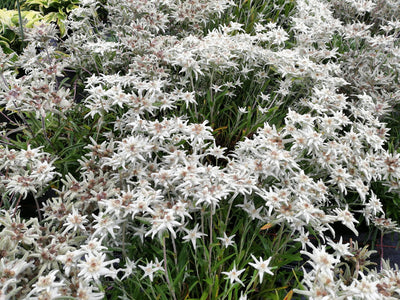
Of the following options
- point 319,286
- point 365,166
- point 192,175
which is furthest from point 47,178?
point 365,166

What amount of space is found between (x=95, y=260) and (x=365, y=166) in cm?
165

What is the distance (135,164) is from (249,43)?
1676 mm

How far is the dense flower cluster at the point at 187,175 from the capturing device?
5.42 ft

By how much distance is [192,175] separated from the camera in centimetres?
175

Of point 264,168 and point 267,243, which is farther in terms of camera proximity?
point 267,243

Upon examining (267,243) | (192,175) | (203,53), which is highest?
(203,53)

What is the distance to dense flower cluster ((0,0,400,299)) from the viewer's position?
165 centimetres

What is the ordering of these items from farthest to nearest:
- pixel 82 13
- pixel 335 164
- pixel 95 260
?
pixel 82 13, pixel 335 164, pixel 95 260

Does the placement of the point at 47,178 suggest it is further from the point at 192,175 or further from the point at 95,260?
the point at 192,175

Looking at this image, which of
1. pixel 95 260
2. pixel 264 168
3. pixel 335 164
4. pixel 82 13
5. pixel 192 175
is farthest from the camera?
pixel 82 13

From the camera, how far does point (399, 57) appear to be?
3066 mm

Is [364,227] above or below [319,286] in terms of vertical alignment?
below

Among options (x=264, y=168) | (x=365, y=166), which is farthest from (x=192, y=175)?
(x=365, y=166)

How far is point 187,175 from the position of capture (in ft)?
5.73
